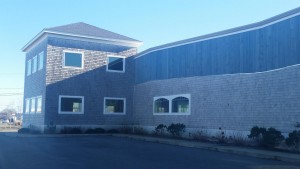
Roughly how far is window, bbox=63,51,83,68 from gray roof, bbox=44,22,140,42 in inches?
67.3

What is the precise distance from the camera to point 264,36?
2245 cm

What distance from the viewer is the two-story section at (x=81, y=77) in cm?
3234

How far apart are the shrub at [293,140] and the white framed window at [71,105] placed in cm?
1902

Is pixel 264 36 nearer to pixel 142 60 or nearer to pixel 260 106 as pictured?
pixel 260 106

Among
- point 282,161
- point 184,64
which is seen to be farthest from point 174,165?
point 184,64

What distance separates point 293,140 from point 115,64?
1990 cm

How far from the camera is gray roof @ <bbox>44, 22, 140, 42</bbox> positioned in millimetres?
33025

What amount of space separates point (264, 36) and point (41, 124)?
19.3 m

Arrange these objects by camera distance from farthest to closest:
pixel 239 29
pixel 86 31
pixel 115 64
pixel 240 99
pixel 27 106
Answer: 1. pixel 27 106
2. pixel 115 64
3. pixel 86 31
4. pixel 239 29
5. pixel 240 99

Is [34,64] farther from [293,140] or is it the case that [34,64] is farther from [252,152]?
[293,140]

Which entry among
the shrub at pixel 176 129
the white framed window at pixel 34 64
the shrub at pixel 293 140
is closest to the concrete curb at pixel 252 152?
the shrub at pixel 293 140

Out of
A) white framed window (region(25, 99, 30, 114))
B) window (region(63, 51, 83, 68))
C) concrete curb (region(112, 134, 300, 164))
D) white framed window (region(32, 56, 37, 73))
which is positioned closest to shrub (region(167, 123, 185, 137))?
concrete curb (region(112, 134, 300, 164))

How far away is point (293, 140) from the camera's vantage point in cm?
1844

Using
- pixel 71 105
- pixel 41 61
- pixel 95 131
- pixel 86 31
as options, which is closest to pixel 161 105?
pixel 95 131
